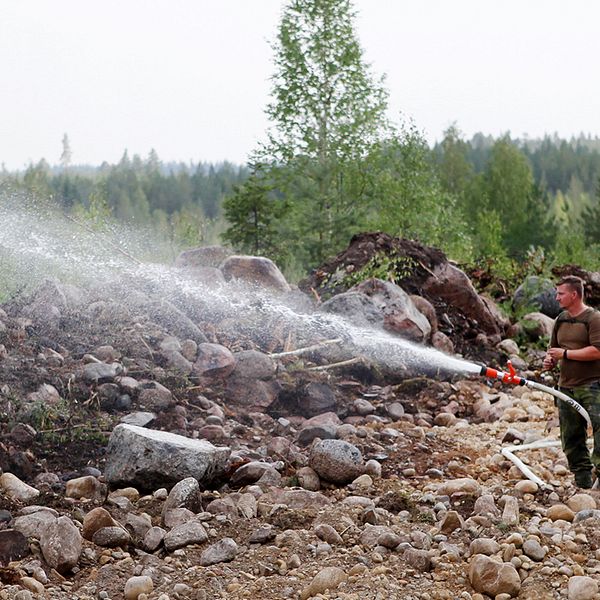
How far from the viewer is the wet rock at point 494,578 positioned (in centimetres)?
436

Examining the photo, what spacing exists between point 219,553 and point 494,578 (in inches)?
60.5

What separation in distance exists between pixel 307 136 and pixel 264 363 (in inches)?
579

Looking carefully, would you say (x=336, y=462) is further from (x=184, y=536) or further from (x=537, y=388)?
(x=537, y=388)

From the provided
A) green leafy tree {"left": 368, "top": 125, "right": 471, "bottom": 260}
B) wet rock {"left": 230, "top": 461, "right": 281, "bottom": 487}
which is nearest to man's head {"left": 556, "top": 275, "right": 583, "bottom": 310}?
wet rock {"left": 230, "top": 461, "right": 281, "bottom": 487}

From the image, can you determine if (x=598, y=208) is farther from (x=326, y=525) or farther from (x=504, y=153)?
(x=326, y=525)

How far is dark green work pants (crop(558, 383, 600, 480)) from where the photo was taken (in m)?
5.99

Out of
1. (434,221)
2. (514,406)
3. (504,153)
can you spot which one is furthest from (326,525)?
(504,153)

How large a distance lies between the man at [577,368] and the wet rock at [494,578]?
187 centimetres

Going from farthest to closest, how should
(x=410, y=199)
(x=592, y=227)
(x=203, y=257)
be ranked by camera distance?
(x=592, y=227)
(x=410, y=199)
(x=203, y=257)

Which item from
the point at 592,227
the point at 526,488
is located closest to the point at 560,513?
the point at 526,488

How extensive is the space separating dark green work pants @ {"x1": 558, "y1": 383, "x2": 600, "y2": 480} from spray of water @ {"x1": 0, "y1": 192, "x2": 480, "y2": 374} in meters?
1.62

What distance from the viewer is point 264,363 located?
860 centimetres

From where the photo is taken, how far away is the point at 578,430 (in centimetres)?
618

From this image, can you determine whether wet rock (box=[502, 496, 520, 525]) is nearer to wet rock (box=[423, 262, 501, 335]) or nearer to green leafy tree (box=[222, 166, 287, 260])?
wet rock (box=[423, 262, 501, 335])
